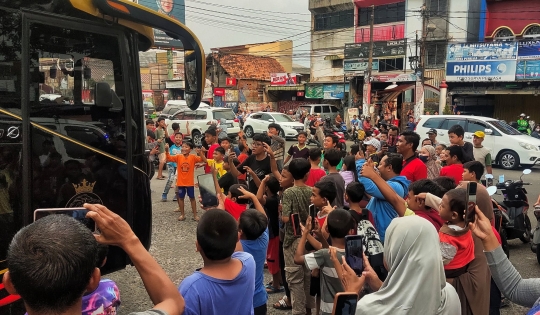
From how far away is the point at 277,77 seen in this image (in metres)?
37.3

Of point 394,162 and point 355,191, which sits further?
point 394,162

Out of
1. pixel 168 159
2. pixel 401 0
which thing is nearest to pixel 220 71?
pixel 401 0

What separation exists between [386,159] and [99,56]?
9.19 ft

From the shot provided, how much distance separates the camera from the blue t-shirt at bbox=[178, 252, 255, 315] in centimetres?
221

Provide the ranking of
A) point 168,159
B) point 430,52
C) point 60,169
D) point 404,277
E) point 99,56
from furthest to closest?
1. point 430,52
2. point 168,159
3. point 99,56
4. point 60,169
5. point 404,277

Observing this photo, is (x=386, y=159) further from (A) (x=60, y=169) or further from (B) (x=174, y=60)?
(B) (x=174, y=60)

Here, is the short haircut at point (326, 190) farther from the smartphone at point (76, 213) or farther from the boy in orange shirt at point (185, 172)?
the boy in orange shirt at point (185, 172)

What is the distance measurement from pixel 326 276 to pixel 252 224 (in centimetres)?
66

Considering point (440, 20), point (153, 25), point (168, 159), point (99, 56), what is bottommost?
point (168, 159)

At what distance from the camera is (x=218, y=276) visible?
2320 millimetres

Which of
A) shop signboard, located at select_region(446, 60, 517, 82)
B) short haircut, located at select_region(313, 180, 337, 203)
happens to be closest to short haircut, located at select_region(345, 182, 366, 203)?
short haircut, located at select_region(313, 180, 337, 203)

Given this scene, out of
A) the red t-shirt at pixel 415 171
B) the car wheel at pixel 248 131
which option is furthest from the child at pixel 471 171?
the car wheel at pixel 248 131

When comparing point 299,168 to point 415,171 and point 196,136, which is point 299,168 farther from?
point 196,136

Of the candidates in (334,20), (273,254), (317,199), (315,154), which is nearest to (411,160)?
(315,154)
